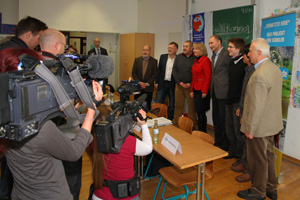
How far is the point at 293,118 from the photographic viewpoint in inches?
154

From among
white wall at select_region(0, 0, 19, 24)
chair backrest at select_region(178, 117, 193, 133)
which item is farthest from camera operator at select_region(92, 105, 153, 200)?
white wall at select_region(0, 0, 19, 24)

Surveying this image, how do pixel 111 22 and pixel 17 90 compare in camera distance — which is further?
pixel 111 22

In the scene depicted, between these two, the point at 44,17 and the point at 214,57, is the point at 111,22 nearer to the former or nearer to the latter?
the point at 44,17

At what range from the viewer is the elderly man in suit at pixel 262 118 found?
264 centimetres

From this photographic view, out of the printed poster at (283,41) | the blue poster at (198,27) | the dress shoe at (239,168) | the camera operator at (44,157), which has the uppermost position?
the blue poster at (198,27)

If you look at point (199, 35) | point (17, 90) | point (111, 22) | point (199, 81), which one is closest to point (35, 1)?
point (111, 22)

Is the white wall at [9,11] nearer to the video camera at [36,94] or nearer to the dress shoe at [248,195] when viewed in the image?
the video camera at [36,94]

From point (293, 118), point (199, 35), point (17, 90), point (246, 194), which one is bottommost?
point (246, 194)

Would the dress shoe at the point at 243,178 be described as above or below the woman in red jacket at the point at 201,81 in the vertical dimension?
below

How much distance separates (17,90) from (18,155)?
0.43m

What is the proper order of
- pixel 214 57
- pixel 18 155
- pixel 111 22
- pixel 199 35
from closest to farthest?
pixel 18 155 < pixel 214 57 < pixel 199 35 < pixel 111 22

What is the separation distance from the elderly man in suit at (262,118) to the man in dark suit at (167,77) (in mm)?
2892

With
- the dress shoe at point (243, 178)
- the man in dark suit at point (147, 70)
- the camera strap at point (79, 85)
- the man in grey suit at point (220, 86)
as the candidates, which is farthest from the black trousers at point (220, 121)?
the camera strap at point (79, 85)

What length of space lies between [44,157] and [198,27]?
203 inches
